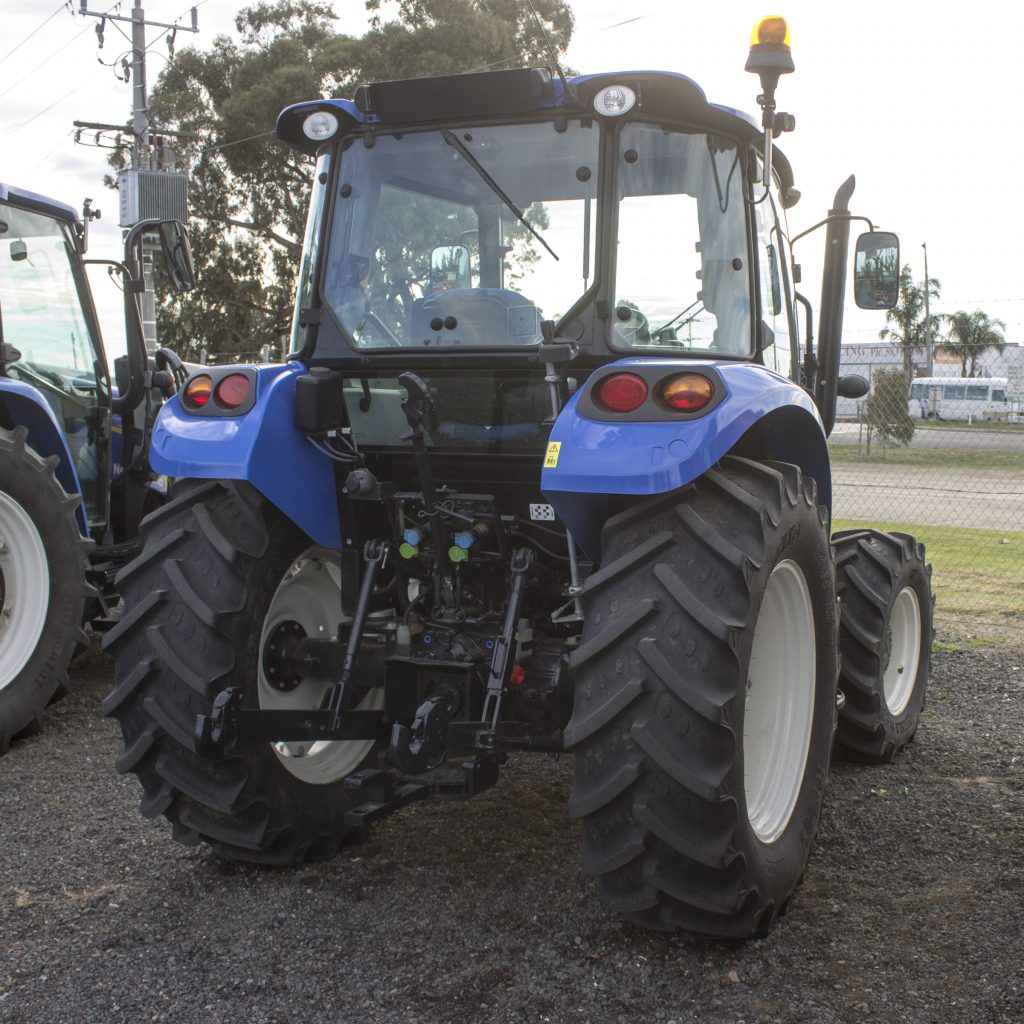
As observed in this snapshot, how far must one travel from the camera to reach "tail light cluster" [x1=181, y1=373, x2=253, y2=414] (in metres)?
3.75

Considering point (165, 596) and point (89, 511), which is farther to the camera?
point (89, 511)

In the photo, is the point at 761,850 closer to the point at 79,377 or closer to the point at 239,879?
the point at 239,879

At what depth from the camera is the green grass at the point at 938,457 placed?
23172mm

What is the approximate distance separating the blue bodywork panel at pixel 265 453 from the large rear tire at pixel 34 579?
6.86 ft

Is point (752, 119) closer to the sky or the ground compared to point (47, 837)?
closer to the sky

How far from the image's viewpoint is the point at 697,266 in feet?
12.4

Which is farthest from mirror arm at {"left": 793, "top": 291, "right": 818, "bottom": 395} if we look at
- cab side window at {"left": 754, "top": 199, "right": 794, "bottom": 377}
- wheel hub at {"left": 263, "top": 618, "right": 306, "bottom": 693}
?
wheel hub at {"left": 263, "top": 618, "right": 306, "bottom": 693}

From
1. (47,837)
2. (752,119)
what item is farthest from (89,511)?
(752,119)

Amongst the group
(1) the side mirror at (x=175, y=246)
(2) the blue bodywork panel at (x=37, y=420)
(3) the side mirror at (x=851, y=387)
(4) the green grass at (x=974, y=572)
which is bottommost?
(4) the green grass at (x=974, y=572)

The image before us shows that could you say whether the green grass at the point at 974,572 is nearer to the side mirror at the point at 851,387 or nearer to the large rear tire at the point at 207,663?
the side mirror at the point at 851,387

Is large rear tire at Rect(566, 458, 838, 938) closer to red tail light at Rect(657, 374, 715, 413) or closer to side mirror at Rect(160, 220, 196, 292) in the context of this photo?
red tail light at Rect(657, 374, 715, 413)

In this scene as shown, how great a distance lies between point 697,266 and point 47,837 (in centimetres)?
299

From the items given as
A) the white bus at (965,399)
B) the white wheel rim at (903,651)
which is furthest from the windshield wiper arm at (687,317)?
the white bus at (965,399)

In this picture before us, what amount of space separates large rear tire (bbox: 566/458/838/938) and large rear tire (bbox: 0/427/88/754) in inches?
135
